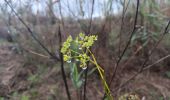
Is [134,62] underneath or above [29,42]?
underneath

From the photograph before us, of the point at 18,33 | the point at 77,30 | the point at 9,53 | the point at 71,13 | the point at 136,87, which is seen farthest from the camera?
the point at 9,53

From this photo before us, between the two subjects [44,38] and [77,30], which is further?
[44,38]

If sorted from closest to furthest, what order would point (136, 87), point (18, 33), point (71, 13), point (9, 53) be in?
point (71, 13) → point (136, 87) → point (18, 33) → point (9, 53)

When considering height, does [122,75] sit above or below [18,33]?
below

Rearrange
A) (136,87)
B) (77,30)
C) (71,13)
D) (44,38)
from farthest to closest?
(44,38) → (136,87) → (77,30) → (71,13)

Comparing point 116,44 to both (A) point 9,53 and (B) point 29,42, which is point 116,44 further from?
(A) point 9,53

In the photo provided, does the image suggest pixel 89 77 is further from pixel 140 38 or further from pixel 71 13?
pixel 71 13

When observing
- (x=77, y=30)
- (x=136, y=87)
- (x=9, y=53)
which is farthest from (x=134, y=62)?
(x=9, y=53)

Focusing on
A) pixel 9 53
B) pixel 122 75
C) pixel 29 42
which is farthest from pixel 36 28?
pixel 122 75

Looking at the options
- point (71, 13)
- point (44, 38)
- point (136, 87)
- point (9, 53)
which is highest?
point (71, 13)
